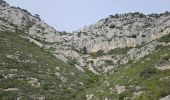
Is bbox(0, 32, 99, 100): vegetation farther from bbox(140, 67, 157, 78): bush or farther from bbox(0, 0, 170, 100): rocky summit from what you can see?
bbox(140, 67, 157, 78): bush

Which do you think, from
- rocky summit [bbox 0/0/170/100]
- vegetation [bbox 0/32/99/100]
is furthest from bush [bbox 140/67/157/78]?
vegetation [bbox 0/32/99/100]

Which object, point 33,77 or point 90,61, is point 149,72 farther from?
point 90,61

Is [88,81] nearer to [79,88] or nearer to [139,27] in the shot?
[79,88]

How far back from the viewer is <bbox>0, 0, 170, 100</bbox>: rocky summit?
44.8 metres

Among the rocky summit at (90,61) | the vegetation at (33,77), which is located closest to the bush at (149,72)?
the rocky summit at (90,61)

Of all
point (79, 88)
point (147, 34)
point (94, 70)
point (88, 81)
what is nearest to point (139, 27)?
point (147, 34)

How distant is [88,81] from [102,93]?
22314 mm

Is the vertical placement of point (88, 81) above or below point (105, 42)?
below

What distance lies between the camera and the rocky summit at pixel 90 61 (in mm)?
44844

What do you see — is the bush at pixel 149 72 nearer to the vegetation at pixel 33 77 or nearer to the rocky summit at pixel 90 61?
the rocky summit at pixel 90 61

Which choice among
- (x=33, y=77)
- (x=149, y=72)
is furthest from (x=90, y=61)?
(x=149, y=72)

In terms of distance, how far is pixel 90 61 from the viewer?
316 ft

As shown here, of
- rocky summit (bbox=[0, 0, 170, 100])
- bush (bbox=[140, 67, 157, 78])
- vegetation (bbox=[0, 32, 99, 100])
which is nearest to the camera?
rocky summit (bbox=[0, 0, 170, 100])

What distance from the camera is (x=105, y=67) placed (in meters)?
88.6
